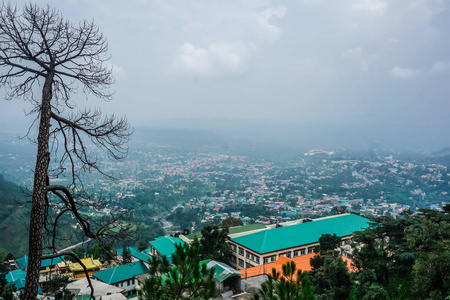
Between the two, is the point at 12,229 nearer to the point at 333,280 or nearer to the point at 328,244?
the point at 328,244

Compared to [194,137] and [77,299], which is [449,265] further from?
[194,137]

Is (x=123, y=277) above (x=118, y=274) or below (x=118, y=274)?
below

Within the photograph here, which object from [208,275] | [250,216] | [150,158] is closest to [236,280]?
[208,275]

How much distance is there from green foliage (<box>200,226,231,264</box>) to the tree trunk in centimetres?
1213

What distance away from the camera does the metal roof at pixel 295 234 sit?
44.0 ft

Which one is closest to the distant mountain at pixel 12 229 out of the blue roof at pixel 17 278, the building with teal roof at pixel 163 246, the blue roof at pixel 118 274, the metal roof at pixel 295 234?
the blue roof at pixel 17 278

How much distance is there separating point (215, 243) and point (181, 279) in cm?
1119

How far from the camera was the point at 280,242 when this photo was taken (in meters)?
13.6

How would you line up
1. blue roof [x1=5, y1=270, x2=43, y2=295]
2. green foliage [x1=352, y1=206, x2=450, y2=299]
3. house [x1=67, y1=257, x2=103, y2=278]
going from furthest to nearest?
house [x1=67, y1=257, x2=103, y2=278], blue roof [x1=5, y1=270, x2=43, y2=295], green foliage [x1=352, y1=206, x2=450, y2=299]

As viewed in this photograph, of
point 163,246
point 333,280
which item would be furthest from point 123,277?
point 333,280

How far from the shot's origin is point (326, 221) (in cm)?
1573

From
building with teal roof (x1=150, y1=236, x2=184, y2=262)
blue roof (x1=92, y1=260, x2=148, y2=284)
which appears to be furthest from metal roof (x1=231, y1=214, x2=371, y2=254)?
blue roof (x1=92, y1=260, x2=148, y2=284)

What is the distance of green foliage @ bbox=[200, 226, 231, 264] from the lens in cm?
1358

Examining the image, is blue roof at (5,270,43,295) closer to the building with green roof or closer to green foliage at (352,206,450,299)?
the building with green roof
